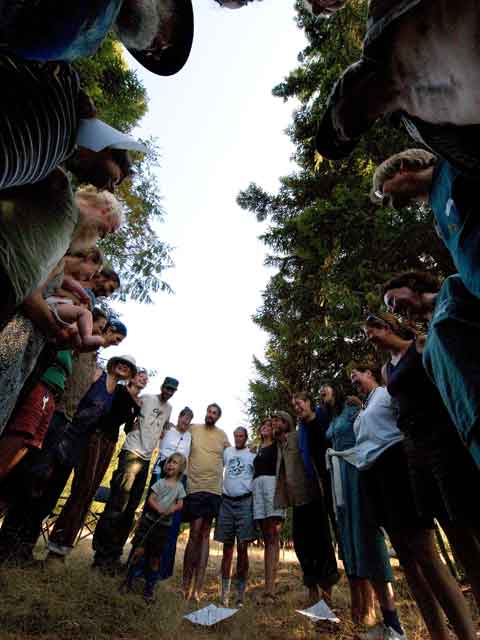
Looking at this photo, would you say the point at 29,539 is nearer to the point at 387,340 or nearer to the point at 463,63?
the point at 387,340

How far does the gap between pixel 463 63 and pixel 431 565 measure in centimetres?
218

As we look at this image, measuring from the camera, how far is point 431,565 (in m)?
2.03

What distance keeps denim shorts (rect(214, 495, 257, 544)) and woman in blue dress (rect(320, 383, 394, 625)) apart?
1.89m

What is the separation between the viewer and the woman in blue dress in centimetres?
273

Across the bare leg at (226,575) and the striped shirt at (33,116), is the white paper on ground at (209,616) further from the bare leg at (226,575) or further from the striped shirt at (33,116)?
the striped shirt at (33,116)

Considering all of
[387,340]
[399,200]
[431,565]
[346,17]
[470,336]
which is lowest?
[431,565]

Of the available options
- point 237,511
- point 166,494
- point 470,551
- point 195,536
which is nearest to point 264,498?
point 237,511

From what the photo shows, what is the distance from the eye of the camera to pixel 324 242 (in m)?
7.88

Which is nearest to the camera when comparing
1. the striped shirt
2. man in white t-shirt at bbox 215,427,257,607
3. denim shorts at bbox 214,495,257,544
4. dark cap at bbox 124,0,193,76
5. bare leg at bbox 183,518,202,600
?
the striped shirt

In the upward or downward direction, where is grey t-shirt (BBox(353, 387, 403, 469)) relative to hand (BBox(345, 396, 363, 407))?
downward

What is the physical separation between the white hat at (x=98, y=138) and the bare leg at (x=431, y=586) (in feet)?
7.47

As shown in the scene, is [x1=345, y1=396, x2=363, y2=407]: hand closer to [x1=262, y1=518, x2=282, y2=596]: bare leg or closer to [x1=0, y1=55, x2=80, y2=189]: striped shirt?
[x1=262, y1=518, x2=282, y2=596]: bare leg

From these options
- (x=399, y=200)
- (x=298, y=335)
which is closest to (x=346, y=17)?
(x=298, y=335)

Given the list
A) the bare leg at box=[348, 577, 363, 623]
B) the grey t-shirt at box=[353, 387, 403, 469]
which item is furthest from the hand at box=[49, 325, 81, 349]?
the bare leg at box=[348, 577, 363, 623]
